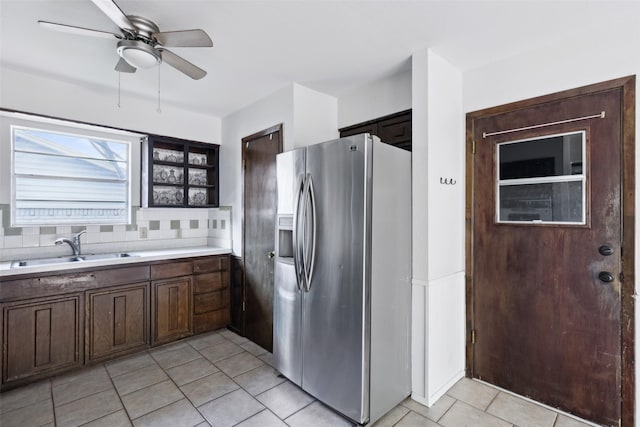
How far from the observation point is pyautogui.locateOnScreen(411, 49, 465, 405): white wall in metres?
2.21

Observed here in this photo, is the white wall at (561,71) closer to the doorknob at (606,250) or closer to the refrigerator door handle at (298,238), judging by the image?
the doorknob at (606,250)

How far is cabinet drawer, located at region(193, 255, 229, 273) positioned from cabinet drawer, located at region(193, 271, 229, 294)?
56 millimetres

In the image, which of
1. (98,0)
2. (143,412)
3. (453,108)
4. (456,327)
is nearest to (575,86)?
(453,108)

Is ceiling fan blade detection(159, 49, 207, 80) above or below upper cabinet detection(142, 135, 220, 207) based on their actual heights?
above

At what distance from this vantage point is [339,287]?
2.06 metres

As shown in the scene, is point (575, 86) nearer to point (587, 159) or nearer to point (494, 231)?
point (587, 159)

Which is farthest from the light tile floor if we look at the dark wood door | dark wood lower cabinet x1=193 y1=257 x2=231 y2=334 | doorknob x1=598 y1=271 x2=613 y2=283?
doorknob x1=598 y1=271 x2=613 y2=283

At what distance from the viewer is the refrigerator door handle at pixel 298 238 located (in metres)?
2.27

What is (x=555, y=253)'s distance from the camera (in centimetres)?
215

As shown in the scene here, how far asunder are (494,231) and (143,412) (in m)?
2.84

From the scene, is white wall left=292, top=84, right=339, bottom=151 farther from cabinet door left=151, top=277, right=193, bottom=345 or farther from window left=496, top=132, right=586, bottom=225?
cabinet door left=151, top=277, right=193, bottom=345

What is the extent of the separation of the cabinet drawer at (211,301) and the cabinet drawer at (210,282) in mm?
55

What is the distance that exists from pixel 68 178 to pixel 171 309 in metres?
1.67

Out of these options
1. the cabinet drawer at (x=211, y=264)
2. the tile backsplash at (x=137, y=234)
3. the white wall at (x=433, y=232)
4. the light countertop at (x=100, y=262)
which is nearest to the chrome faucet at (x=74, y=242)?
the tile backsplash at (x=137, y=234)
